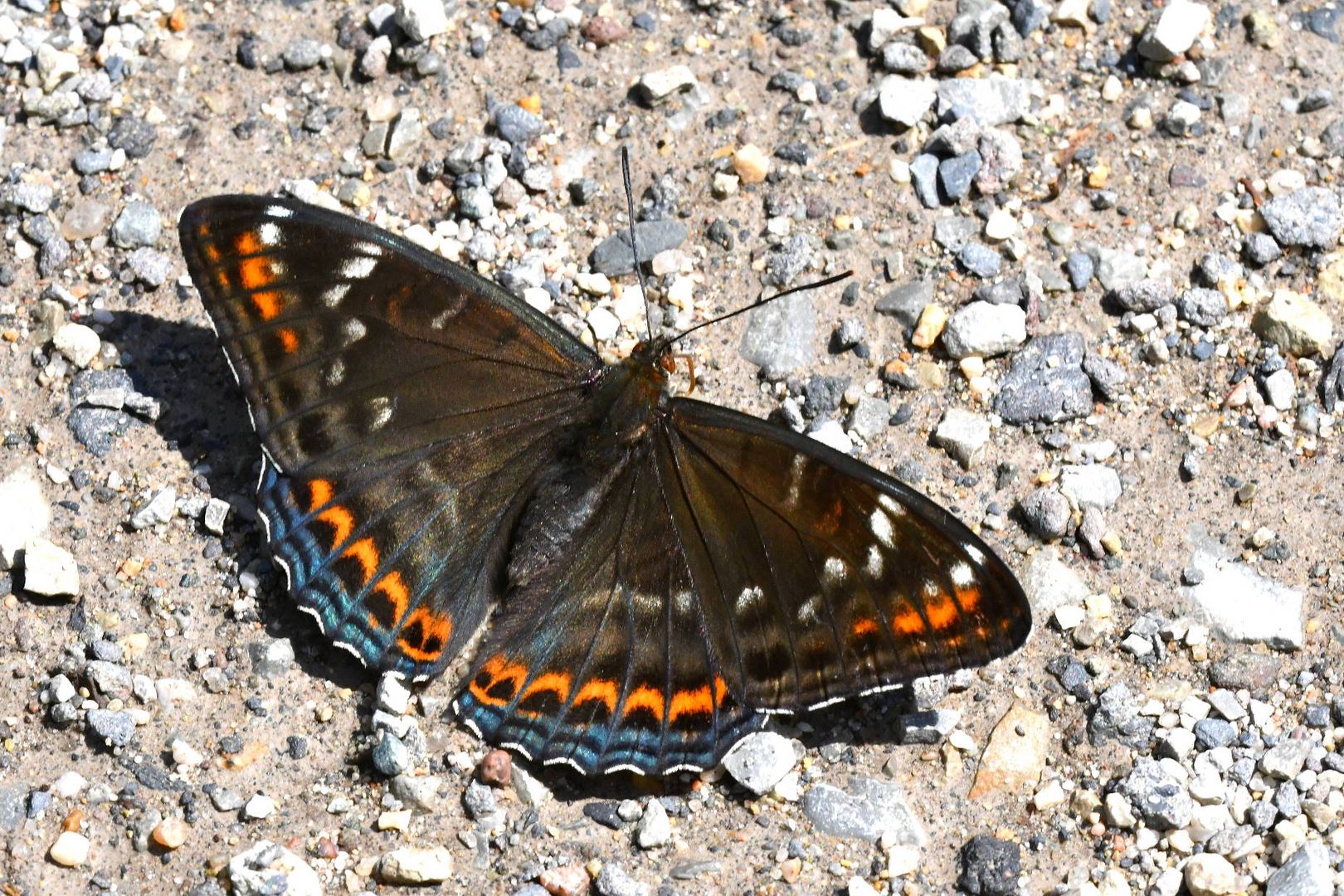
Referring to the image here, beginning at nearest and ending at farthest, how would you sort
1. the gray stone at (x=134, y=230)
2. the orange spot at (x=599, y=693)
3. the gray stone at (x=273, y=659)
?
1. the orange spot at (x=599, y=693)
2. the gray stone at (x=273, y=659)
3. the gray stone at (x=134, y=230)

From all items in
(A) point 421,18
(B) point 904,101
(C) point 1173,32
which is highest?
(C) point 1173,32

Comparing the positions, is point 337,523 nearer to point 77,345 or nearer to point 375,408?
point 375,408

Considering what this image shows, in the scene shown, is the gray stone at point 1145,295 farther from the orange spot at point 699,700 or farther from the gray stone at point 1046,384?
the orange spot at point 699,700

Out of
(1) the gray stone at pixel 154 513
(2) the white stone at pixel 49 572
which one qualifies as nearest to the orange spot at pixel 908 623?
(1) the gray stone at pixel 154 513

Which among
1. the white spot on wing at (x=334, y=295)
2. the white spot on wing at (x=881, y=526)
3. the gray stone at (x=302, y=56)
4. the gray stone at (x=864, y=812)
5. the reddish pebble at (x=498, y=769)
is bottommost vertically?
the gray stone at (x=864, y=812)

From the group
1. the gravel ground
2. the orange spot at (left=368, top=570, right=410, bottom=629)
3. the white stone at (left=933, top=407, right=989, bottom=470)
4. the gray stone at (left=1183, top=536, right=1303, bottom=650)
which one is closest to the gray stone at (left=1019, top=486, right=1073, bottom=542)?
the gravel ground

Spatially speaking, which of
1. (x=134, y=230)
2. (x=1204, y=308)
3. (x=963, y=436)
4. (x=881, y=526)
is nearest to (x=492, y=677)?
(x=881, y=526)

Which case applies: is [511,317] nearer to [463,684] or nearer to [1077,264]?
[463,684]
